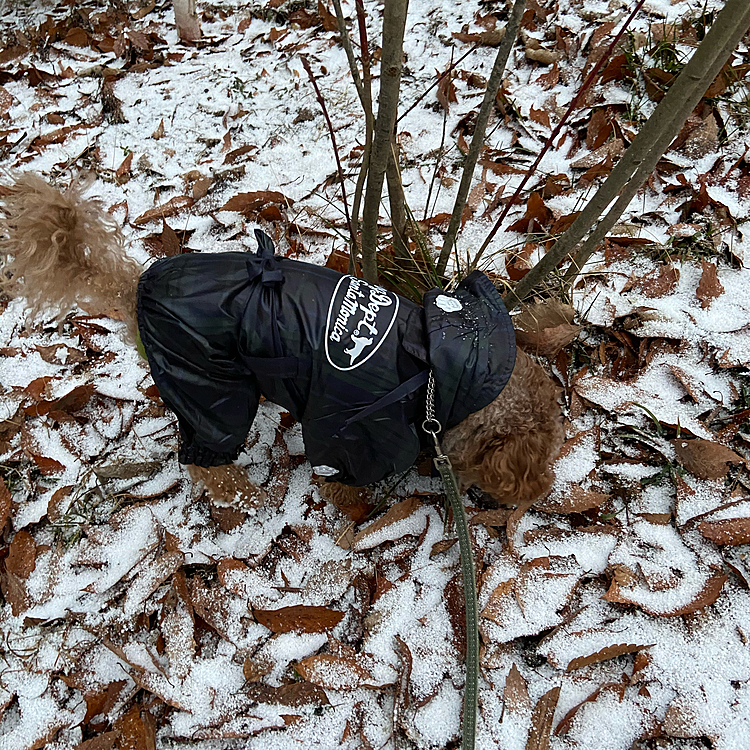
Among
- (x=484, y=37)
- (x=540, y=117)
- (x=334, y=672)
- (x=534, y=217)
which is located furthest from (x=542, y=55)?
(x=334, y=672)

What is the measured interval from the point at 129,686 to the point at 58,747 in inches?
9.4

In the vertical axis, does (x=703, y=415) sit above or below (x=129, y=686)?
above

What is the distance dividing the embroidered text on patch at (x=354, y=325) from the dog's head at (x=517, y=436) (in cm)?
45

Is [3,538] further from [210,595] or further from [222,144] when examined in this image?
[222,144]

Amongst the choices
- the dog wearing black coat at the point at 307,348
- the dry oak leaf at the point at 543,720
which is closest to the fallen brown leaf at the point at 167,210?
the dog wearing black coat at the point at 307,348

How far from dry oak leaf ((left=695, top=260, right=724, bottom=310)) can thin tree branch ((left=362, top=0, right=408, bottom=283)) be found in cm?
151

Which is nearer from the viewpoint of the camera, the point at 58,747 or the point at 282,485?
the point at 58,747

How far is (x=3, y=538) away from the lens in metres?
2.06

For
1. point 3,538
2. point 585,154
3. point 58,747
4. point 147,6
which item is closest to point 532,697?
point 58,747

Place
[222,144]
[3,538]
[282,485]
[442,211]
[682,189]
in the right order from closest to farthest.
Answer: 1. [3,538]
2. [282,485]
3. [682,189]
4. [442,211]
5. [222,144]

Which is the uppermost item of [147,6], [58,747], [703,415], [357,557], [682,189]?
[147,6]

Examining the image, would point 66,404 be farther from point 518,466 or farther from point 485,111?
point 485,111

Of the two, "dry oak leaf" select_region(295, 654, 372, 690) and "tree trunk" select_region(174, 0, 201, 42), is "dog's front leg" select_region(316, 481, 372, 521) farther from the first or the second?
"tree trunk" select_region(174, 0, 201, 42)

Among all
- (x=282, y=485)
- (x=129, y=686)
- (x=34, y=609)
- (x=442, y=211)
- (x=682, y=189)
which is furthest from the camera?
(x=442, y=211)
